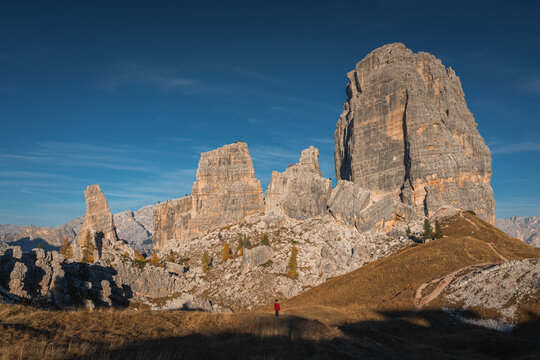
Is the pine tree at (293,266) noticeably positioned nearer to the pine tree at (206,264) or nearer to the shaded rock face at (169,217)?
the pine tree at (206,264)

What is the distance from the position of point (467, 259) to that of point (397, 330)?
119ft

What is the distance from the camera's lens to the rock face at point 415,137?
124 m

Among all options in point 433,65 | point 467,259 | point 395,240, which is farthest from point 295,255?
point 433,65

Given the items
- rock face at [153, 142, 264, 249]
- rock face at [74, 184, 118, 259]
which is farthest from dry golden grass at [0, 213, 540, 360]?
rock face at [74, 184, 118, 259]

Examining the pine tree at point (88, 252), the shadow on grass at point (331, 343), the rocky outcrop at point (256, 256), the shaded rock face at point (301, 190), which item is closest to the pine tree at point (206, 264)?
the rocky outcrop at point (256, 256)

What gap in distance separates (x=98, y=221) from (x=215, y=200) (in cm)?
5471

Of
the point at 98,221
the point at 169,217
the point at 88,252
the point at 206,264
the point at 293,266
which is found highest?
the point at 169,217

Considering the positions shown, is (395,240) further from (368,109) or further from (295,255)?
(368,109)

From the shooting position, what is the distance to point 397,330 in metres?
30.8

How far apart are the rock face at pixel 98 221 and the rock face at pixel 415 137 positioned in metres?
115

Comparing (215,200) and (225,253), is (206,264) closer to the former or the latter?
(225,253)

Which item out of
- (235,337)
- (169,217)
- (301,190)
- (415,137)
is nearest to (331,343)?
(235,337)

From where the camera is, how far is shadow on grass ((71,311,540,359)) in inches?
569

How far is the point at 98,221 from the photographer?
146875 millimetres
